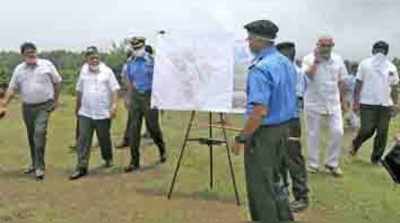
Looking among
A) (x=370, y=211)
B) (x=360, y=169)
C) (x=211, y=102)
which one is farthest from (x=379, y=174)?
(x=211, y=102)

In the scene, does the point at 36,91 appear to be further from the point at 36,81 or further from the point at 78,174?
the point at 78,174

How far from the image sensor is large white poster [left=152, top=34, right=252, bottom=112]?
8547 mm

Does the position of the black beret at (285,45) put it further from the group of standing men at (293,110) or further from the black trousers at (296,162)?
the black trousers at (296,162)

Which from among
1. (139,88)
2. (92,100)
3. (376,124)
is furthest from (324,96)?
(92,100)

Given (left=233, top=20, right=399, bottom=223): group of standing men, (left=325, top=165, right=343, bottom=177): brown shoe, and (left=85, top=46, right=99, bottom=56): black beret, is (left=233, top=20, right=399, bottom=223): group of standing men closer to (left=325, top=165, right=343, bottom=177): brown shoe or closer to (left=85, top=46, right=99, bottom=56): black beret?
(left=325, top=165, right=343, bottom=177): brown shoe

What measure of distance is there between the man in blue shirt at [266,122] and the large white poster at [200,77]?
1.75 m

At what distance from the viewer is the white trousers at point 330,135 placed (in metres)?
10.5

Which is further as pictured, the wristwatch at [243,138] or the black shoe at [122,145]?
the black shoe at [122,145]

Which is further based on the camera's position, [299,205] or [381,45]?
A: [381,45]

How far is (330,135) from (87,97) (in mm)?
3374

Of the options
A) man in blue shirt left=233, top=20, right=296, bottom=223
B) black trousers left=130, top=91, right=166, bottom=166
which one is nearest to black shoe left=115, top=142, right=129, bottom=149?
black trousers left=130, top=91, right=166, bottom=166

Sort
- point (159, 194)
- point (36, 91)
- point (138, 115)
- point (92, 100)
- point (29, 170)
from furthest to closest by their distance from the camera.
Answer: point (29, 170), point (138, 115), point (92, 100), point (36, 91), point (159, 194)

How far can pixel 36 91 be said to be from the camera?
1050 centimetres

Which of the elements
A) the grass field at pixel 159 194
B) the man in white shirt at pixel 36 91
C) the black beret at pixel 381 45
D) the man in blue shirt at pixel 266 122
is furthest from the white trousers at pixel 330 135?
the man in blue shirt at pixel 266 122
